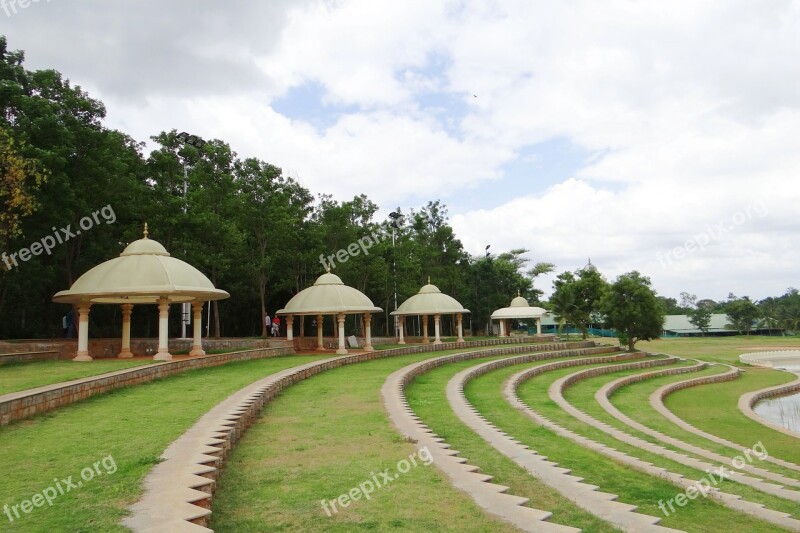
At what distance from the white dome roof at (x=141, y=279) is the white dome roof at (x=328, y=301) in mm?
7093

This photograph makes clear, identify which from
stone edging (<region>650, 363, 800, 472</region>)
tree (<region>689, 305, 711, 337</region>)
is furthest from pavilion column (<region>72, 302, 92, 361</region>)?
tree (<region>689, 305, 711, 337</region>)

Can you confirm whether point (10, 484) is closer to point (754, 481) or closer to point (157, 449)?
point (157, 449)

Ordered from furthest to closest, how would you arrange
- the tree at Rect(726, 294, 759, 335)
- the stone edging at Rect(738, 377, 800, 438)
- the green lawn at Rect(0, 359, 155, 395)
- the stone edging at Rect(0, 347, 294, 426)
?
the tree at Rect(726, 294, 759, 335) < the stone edging at Rect(738, 377, 800, 438) < the green lawn at Rect(0, 359, 155, 395) < the stone edging at Rect(0, 347, 294, 426)

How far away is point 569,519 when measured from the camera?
5.75 meters

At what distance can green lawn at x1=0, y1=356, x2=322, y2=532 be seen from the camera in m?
5.19

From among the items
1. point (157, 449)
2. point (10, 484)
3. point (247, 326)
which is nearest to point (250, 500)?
point (157, 449)

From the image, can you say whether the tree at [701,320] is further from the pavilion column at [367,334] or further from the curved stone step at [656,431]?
the pavilion column at [367,334]

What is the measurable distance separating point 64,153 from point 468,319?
42.0 metres

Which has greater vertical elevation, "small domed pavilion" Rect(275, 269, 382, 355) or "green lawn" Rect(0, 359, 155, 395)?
"small domed pavilion" Rect(275, 269, 382, 355)

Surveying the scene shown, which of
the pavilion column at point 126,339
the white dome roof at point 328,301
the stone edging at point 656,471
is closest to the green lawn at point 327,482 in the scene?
the stone edging at point 656,471

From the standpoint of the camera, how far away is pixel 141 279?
19750 mm

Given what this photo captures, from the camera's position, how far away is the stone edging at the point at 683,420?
1330 centimetres

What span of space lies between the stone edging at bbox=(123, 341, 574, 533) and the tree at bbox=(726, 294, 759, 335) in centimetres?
7508

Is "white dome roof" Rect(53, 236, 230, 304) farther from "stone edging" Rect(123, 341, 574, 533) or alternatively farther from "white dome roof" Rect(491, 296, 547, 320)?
"white dome roof" Rect(491, 296, 547, 320)
